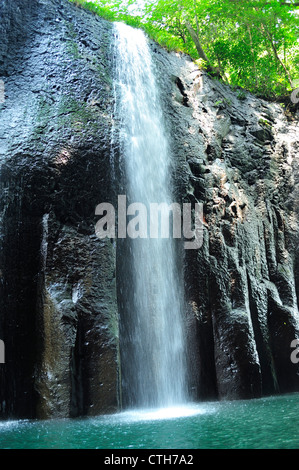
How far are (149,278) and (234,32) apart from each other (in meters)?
7.88

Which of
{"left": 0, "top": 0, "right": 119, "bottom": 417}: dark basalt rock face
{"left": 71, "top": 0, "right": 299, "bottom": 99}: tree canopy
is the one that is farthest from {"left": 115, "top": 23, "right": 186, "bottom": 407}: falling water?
{"left": 71, "top": 0, "right": 299, "bottom": 99}: tree canopy

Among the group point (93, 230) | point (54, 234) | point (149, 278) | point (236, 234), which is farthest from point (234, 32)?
Result: point (54, 234)

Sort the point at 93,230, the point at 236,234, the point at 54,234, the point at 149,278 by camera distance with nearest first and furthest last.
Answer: the point at 54,234 < the point at 93,230 < the point at 149,278 < the point at 236,234

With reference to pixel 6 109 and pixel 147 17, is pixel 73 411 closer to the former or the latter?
pixel 6 109

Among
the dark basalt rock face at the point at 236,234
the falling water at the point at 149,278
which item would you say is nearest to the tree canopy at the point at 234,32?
the dark basalt rock face at the point at 236,234

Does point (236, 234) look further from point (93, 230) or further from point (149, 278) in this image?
point (93, 230)

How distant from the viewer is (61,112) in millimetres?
6516

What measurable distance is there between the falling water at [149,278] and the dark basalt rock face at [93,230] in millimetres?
231

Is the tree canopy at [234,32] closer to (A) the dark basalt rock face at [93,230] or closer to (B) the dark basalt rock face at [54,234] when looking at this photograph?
(A) the dark basalt rock face at [93,230]

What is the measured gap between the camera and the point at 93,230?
240 inches

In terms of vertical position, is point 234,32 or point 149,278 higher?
point 234,32

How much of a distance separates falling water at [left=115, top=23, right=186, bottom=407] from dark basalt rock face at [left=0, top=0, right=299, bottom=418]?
23 cm

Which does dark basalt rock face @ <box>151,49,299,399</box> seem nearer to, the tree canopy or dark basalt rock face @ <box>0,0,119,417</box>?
the tree canopy

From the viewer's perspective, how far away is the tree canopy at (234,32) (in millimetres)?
10328
